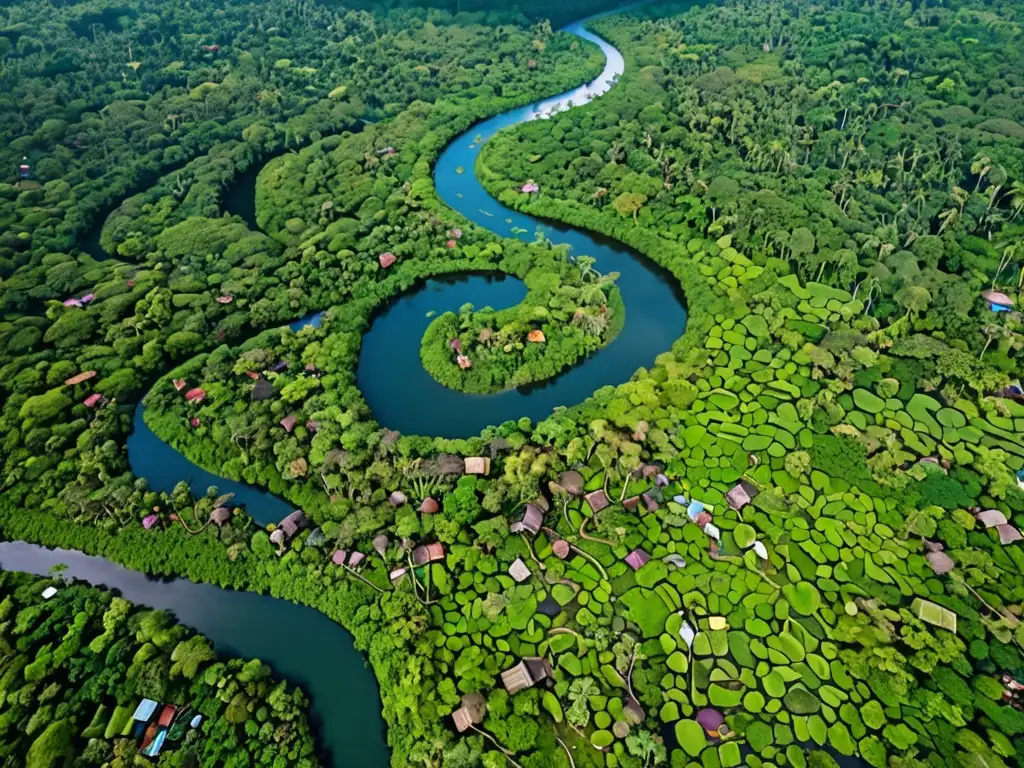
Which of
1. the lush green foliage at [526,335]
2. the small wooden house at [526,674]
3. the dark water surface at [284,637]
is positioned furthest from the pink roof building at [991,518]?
the dark water surface at [284,637]

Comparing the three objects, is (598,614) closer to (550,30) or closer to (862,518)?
(862,518)

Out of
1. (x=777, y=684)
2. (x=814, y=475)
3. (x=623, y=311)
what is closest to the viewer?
(x=777, y=684)

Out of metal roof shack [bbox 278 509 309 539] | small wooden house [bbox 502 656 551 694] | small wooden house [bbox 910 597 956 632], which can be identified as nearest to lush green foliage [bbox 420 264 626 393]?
metal roof shack [bbox 278 509 309 539]

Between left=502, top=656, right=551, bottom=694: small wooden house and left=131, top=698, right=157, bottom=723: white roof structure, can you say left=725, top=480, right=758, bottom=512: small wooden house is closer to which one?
left=502, top=656, right=551, bottom=694: small wooden house

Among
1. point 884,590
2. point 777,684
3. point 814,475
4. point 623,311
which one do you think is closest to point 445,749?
point 777,684

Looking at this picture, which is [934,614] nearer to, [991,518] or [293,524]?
[991,518]
